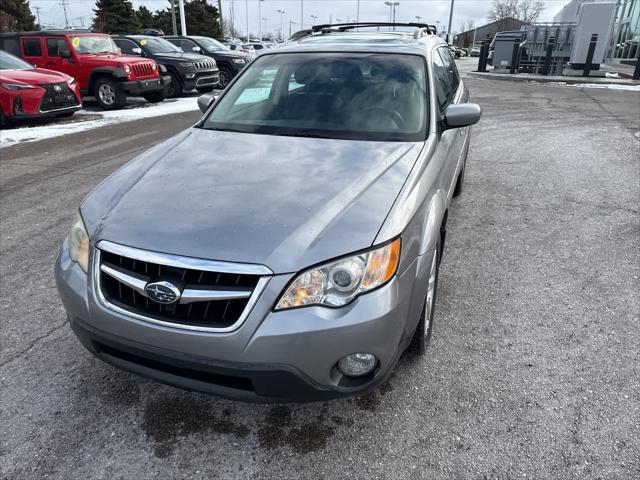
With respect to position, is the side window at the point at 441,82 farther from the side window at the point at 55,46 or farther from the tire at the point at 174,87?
Answer: the tire at the point at 174,87

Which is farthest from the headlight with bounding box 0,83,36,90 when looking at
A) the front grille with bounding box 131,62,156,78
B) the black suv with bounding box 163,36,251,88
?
the black suv with bounding box 163,36,251,88

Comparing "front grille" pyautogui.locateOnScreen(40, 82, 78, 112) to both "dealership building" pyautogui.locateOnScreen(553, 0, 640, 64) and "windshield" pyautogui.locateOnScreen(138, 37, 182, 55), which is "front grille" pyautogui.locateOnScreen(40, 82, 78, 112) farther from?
"dealership building" pyautogui.locateOnScreen(553, 0, 640, 64)

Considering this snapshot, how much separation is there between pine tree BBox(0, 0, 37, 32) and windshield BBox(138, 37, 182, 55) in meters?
34.4

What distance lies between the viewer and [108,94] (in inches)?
463

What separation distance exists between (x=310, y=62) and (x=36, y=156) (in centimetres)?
572

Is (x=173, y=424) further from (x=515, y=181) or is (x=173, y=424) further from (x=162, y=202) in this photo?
(x=515, y=181)

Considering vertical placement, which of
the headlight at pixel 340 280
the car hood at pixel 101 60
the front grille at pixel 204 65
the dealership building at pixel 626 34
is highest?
the dealership building at pixel 626 34

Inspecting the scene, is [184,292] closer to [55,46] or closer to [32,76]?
[32,76]

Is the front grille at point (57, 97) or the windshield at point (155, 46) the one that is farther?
the windshield at point (155, 46)

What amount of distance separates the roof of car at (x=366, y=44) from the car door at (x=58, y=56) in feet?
32.3

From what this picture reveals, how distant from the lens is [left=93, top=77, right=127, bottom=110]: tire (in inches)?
453

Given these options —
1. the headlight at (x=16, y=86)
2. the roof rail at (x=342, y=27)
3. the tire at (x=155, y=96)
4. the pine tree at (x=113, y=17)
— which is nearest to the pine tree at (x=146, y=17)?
the pine tree at (x=113, y=17)

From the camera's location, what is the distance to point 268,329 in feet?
5.78

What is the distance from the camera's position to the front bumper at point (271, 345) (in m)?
1.77
